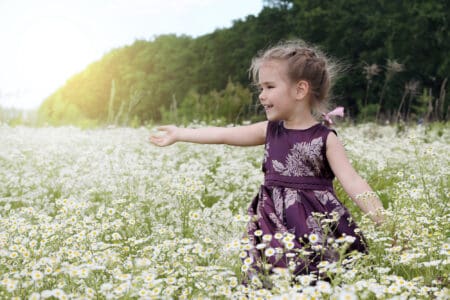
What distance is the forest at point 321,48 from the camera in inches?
926

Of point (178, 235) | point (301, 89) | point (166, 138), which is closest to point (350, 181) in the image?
point (301, 89)

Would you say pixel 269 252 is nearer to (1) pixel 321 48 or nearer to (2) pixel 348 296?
(2) pixel 348 296

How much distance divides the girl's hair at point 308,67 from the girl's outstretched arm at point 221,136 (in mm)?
420

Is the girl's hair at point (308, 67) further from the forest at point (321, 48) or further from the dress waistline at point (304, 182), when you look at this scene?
the forest at point (321, 48)

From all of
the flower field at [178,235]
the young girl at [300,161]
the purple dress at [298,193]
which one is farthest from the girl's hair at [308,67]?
the flower field at [178,235]

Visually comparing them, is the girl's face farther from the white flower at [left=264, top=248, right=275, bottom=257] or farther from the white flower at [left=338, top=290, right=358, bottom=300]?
the white flower at [left=338, top=290, right=358, bottom=300]

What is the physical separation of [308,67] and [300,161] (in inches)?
25.0

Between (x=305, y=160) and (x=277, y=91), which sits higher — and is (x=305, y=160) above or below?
below

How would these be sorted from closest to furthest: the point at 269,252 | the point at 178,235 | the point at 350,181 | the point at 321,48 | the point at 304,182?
the point at 269,252
the point at 350,181
the point at 304,182
the point at 178,235
the point at 321,48

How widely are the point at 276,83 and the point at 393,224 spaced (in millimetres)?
1146

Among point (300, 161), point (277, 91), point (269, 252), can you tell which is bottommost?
point (269, 252)

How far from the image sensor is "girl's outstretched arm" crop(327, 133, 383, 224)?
3441 mm

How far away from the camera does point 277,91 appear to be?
3635mm

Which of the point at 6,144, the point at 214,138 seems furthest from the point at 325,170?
the point at 6,144
